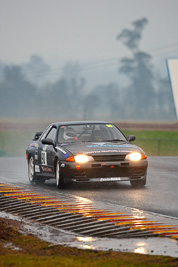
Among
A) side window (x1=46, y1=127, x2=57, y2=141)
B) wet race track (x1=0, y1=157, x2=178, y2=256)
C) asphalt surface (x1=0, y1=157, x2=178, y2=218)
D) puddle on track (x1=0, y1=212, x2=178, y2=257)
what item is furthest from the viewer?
side window (x1=46, y1=127, x2=57, y2=141)

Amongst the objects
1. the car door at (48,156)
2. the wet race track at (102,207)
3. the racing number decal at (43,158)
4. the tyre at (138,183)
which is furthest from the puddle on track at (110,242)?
the racing number decal at (43,158)

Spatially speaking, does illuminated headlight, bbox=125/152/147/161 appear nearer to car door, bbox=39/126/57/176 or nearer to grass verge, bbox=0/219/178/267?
car door, bbox=39/126/57/176

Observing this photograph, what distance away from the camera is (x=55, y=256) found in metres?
8.27

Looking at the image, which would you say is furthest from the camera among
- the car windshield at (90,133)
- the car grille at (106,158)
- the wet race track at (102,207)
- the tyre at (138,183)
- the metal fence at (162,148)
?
the metal fence at (162,148)

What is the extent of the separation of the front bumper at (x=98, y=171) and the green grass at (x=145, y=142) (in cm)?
3893

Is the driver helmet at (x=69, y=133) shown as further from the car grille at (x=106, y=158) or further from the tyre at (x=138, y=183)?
the tyre at (x=138, y=183)

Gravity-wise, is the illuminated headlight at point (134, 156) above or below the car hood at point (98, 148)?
below

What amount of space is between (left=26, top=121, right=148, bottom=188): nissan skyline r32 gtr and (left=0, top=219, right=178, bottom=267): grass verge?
263 inches

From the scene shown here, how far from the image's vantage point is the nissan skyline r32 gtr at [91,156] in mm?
16500

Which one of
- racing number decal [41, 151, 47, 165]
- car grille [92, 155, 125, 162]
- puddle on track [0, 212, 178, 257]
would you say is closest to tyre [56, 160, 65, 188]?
car grille [92, 155, 125, 162]

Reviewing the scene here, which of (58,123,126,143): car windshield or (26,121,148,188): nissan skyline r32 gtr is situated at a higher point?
(58,123,126,143): car windshield

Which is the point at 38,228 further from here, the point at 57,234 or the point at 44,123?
the point at 44,123

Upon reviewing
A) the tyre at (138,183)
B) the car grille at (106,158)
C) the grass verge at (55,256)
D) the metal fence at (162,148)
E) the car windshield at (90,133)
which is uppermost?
the metal fence at (162,148)

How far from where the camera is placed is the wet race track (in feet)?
34.2
